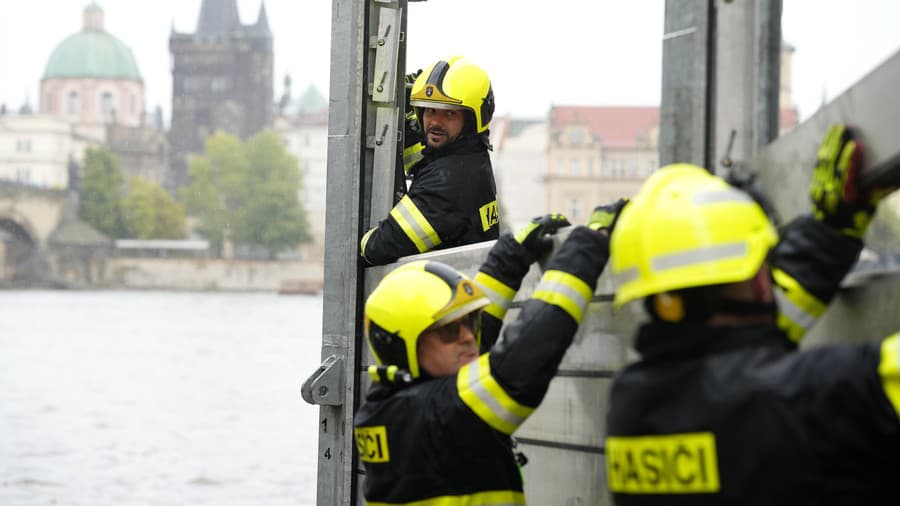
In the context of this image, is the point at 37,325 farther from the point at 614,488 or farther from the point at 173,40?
the point at 614,488

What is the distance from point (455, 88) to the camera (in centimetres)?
549

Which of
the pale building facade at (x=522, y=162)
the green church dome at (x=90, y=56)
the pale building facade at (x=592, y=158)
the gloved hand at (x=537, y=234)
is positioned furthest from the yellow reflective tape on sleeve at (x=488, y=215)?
the green church dome at (x=90, y=56)

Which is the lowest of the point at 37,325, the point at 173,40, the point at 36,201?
the point at 37,325

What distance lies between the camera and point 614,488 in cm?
263

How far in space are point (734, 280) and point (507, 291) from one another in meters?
1.61

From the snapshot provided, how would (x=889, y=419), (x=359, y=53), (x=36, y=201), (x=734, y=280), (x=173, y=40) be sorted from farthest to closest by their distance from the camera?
(x=173, y=40)
(x=36, y=201)
(x=359, y=53)
(x=734, y=280)
(x=889, y=419)

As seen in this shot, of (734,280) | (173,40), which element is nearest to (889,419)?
(734,280)

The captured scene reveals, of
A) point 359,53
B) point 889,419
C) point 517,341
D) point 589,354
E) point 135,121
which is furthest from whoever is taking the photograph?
point 135,121

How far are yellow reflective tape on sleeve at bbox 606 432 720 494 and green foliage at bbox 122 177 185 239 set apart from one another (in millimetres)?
118143

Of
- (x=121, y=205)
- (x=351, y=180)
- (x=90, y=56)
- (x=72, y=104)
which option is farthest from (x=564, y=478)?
(x=90, y=56)

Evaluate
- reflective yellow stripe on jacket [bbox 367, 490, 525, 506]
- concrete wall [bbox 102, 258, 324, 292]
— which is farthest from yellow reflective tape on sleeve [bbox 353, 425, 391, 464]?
concrete wall [bbox 102, 258, 324, 292]

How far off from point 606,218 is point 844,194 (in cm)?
91

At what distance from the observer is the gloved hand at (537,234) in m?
4.00

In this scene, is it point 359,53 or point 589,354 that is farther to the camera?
point 359,53
